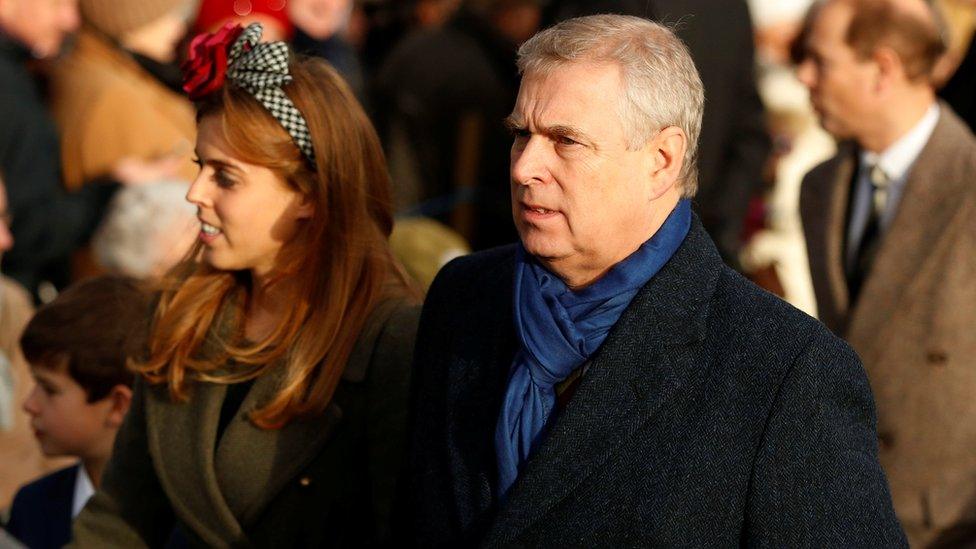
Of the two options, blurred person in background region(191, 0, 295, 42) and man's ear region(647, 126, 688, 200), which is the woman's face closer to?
man's ear region(647, 126, 688, 200)

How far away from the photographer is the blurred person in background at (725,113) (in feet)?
20.8

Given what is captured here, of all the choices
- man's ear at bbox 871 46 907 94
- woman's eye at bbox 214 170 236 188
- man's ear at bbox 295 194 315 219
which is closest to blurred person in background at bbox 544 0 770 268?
man's ear at bbox 871 46 907 94

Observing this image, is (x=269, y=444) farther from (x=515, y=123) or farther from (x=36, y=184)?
(x=36, y=184)

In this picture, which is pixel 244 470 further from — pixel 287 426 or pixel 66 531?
pixel 66 531

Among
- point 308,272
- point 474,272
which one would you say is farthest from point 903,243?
point 308,272

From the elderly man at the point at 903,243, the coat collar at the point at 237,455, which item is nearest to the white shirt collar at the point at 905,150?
the elderly man at the point at 903,243

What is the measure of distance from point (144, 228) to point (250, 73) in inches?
87.8

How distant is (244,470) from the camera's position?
358 centimetres

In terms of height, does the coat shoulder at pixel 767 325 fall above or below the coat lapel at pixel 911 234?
above

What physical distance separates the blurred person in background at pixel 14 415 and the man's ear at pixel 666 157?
298 cm

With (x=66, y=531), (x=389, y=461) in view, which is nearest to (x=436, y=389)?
(x=389, y=461)

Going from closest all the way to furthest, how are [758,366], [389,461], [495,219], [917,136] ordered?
1. [758,366]
2. [389,461]
3. [917,136]
4. [495,219]

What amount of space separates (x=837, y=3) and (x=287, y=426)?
99.6 inches

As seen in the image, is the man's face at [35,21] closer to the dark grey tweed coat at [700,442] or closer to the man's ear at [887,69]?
the man's ear at [887,69]
